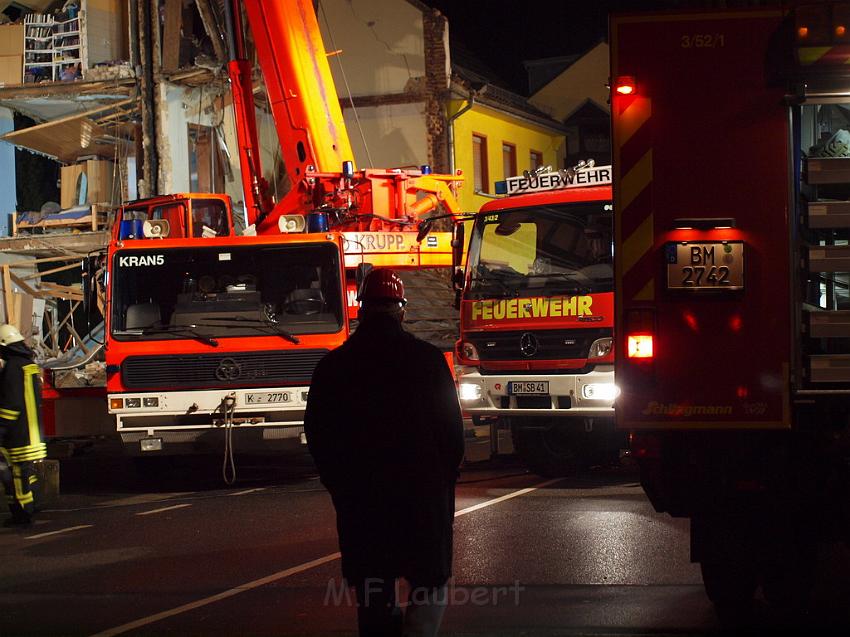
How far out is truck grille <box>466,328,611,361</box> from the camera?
12.6m

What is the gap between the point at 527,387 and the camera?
12773 mm

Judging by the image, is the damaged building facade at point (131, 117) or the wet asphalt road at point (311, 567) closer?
the wet asphalt road at point (311, 567)

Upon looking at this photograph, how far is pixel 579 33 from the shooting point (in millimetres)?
49406

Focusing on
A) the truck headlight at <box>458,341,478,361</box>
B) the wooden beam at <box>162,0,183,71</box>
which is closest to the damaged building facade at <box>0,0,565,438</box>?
the wooden beam at <box>162,0,183,71</box>

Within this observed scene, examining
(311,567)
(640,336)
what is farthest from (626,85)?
(311,567)

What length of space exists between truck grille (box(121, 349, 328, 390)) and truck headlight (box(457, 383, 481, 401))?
1445mm

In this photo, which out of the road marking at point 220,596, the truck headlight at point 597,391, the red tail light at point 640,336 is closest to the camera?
the red tail light at point 640,336

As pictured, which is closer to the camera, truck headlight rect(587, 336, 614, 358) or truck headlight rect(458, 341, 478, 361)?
truck headlight rect(587, 336, 614, 358)

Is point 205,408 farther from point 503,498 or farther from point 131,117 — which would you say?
point 131,117

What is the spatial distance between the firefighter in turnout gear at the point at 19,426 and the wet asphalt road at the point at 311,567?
1.07 ft

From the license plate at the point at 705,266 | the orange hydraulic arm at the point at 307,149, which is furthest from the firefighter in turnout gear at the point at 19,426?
the license plate at the point at 705,266

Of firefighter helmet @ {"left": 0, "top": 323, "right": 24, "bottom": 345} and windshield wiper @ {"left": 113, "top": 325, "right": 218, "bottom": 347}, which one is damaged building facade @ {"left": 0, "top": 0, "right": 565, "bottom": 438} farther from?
firefighter helmet @ {"left": 0, "top": 323, "right": 24, "bottom": 345}

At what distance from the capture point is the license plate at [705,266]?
6.39 meters

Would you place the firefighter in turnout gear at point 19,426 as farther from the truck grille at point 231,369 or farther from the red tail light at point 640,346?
the red tail light at point 640,346
